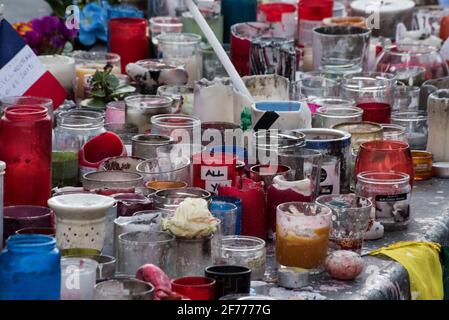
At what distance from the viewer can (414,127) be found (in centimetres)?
394

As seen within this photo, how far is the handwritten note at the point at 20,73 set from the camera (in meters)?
3.59

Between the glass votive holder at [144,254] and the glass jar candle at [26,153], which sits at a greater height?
the glass jar candle at [26,153]

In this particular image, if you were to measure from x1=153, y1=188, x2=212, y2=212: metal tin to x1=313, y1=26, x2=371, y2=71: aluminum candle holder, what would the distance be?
5.46ft

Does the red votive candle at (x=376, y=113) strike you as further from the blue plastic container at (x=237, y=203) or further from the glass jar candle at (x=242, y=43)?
the blue plastic container at (x=237, y=203)

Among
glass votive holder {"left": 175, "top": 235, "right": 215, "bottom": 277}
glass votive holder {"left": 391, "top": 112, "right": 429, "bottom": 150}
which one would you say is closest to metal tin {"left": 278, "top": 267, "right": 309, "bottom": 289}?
glass votive holder {"left": 175, "top": 235, "right": 215, "bottom": 277}

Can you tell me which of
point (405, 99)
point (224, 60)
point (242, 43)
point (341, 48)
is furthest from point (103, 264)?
point (341, 48)

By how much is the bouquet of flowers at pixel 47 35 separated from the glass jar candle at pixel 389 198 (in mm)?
1809

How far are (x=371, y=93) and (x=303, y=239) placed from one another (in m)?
1.32

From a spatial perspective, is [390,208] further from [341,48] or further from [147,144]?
[341,48]

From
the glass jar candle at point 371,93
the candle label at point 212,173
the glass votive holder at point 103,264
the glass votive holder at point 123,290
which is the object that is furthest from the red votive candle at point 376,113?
the glass votive holder at point 123,290

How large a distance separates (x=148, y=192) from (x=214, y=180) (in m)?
0.19

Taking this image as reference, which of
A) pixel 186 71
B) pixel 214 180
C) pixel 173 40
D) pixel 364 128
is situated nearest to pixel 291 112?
pixel 364 128

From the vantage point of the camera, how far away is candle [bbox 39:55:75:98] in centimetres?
412

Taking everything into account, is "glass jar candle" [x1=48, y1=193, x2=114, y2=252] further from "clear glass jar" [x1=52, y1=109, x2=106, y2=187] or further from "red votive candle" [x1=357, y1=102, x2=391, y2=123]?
"red votive candle" [x1=357, y1=102, x2=391, y2=123]
